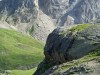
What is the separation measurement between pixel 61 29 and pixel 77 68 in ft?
74.1

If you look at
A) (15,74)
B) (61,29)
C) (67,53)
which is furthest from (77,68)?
(15,74)

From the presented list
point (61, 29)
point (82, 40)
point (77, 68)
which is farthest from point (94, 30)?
point (77, 68)

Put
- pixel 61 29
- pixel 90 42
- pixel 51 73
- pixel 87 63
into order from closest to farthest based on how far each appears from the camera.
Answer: pixel 87 63 → pixel 51 73 → pixel 90 42 → pixel 61 29

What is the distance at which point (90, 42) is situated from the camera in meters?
40.7

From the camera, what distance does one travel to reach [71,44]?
145ft

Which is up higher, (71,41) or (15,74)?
(71,41)

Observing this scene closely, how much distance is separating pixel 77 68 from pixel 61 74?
6.72 feet

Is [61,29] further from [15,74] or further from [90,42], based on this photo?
[15,74]

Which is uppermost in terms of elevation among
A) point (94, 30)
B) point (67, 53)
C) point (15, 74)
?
point (94, 30)

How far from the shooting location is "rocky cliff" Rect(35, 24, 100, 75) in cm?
4059

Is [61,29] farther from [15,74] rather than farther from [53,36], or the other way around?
[15,74]

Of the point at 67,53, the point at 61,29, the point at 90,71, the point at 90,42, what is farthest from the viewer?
the point at 61,29

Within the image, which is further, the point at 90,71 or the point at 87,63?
the point at 87,63

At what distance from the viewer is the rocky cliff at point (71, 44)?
4059cm
